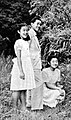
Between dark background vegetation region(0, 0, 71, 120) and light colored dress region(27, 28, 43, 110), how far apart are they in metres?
0.21

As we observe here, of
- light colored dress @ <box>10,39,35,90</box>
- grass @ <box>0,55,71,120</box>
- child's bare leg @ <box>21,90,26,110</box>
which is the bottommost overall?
grass @ <box>0,55,71,120</box>

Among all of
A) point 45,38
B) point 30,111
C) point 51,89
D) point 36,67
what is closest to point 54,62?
point 36,67

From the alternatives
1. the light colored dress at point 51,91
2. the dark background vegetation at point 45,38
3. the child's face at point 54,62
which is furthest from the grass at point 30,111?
the child's face at point 54,62

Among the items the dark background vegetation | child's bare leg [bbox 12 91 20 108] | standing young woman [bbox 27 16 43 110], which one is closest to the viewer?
child's bare leg [bbox 12 91 20 108]

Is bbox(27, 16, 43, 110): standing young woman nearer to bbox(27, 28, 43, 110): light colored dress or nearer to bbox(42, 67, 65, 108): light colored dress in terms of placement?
bbox(27, 28, 43, 110): light colored dress

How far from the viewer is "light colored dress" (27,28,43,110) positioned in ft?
22.5

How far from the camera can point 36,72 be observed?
6.91m

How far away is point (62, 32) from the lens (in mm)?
9000

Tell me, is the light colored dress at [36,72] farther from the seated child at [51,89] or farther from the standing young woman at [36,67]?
the seated child at [51,89]

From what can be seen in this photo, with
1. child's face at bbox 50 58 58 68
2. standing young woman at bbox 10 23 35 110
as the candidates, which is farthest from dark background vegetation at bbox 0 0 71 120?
child's face at bbox 50 58 58 68

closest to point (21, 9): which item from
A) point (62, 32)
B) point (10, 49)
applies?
point (10, 49)

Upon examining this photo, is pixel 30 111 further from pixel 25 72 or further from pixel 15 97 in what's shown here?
pixel 25 72

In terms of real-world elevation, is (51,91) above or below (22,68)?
below

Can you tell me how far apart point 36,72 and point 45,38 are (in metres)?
3.29
